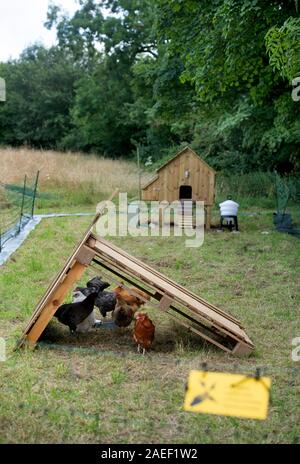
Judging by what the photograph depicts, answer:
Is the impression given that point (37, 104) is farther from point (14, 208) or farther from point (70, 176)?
point (14, 208)

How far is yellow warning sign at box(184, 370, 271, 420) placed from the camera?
3.36 m

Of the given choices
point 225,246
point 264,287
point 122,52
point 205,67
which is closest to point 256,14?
point 205,67

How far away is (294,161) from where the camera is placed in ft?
63.4

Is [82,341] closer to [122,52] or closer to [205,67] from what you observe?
[205,67]

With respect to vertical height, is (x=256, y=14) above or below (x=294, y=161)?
above

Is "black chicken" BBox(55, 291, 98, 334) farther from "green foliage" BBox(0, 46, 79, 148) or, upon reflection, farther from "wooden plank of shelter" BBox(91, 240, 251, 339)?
"green foliage" BBox(0, 46, 79, 148)

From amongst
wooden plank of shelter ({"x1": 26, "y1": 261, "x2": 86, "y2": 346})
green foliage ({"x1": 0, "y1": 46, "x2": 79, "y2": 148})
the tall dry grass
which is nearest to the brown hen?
wooden plank of shelter ({"x1": 26, "y1": 261, "x2": 86, "y2": 346})

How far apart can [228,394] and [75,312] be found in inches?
68.4

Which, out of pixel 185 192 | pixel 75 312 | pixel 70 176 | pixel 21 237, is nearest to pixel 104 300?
pixel 75 312

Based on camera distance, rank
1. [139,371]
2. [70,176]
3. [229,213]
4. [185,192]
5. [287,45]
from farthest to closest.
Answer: [70,176], [185,192], [229,213], [287,45], [139,371]

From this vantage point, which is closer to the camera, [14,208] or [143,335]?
[143,335]

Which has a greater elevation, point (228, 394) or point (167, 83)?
point (167, 83)

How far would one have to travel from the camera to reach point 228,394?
11.8 ft

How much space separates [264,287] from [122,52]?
80.3 ft
